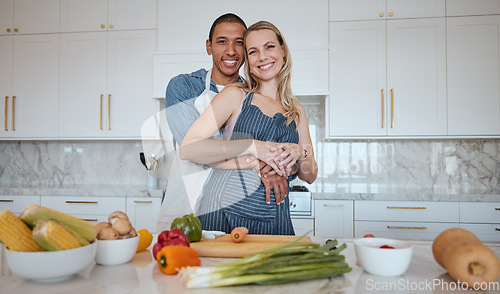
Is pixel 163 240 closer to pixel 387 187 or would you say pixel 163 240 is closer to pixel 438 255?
pixel 438 255

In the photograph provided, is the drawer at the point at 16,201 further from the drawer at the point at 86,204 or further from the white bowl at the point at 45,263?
the white bowl at the point at 45,263

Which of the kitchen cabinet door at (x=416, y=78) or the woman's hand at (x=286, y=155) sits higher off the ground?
the kitchen cabinet door at (x=416, y=78)

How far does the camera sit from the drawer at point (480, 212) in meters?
2.64

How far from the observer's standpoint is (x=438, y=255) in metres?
0.87

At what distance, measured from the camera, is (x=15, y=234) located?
29.1 inches

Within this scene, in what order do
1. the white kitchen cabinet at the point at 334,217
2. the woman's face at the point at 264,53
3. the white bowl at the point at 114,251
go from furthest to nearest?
the white kitchen cabinet at the point at 334,217, the woman's face at the point at 264,53, the white bowl at the point at 114,251

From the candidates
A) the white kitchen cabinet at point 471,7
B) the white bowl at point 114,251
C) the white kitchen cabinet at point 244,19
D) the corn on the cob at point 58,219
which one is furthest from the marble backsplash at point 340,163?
the corn on the cob at point 58,219

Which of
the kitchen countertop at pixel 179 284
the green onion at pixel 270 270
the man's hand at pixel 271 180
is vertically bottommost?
the kitchen countertop at pixel 179 284

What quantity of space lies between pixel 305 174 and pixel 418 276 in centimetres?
79

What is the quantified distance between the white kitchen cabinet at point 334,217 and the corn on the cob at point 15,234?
2.26 m

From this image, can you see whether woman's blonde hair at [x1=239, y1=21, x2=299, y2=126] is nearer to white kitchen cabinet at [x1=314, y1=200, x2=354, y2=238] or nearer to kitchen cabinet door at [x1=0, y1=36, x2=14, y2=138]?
white kitchen cabinet at [x1=314, y1=200, x2=354, y2=238]

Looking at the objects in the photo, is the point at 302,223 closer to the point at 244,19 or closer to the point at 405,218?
the point at 405,218

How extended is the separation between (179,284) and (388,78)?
107 inches

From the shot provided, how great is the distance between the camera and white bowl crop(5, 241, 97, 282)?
73cm
